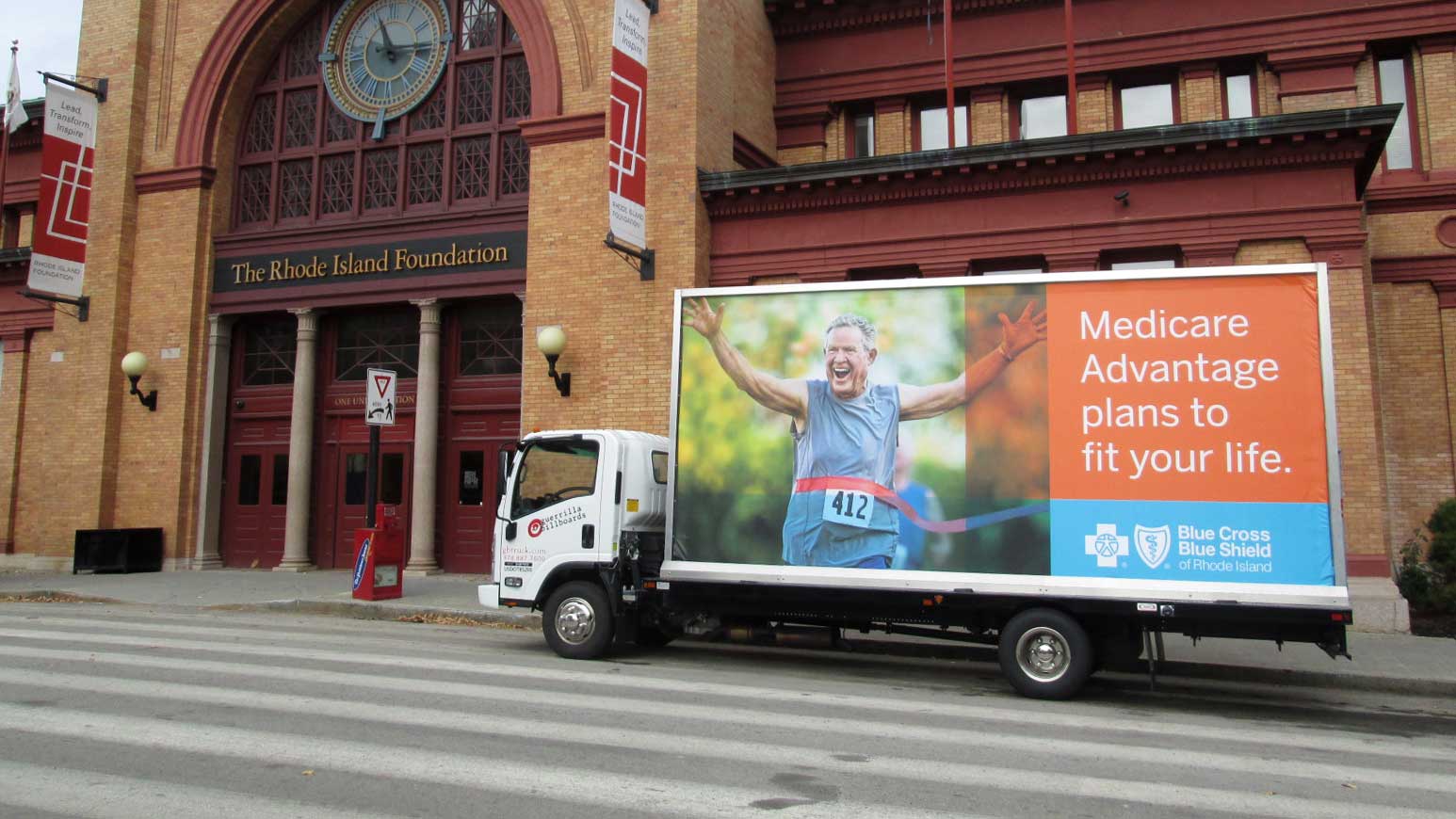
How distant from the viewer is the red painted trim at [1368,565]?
13.1m

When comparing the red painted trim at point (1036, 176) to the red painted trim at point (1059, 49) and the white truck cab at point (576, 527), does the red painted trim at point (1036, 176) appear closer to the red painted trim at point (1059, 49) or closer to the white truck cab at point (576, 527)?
the red painted trim at point (1059, 49)

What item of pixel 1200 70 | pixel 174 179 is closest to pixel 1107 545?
pixel 1200 70

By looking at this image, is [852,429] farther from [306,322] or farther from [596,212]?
[306,322]

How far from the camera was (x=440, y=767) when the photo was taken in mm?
5934

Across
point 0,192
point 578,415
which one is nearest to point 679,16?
point 578,415

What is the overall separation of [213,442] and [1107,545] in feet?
58.1

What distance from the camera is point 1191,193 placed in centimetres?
1482

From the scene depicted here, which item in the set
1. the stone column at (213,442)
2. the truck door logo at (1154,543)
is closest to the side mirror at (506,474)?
the truck door logo at (1154,543)

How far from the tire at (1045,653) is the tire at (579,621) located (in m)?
3.90

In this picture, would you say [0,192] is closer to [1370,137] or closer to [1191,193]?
[1191,193]

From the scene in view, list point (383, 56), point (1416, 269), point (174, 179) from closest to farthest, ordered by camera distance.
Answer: point (1416, 269), point (383, 56), point (174, 179)

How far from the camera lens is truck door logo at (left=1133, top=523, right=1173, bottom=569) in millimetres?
8680

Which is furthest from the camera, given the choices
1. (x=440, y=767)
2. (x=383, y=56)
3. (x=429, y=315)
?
(x=383, y=56)

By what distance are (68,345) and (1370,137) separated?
76.5ft
